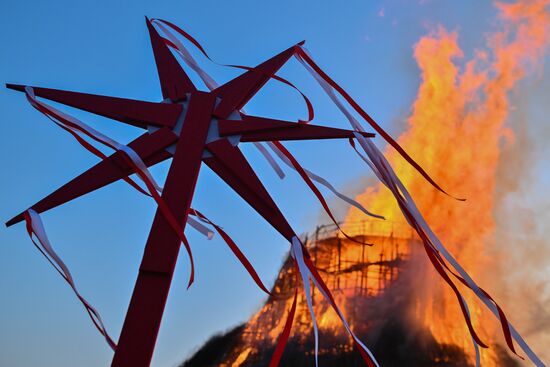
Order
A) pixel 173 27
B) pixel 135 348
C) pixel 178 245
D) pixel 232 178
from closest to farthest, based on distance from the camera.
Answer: pixel 135 348, pixel 178 245, pixel 232 178, pixel 173 27

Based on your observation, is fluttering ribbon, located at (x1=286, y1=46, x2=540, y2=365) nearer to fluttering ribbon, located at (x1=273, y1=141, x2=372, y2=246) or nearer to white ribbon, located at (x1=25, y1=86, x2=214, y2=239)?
fluttering ribbon, located at (x1=273, y1=141, x2=372, y2=246)

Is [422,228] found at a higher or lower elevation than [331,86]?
lower

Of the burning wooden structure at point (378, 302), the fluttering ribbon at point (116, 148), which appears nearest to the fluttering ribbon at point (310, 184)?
the fluttering ribbon at point (116, 148)

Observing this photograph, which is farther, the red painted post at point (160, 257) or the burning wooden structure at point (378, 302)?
the burning wooden structure at point (378, 302)

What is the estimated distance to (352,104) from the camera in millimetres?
9180

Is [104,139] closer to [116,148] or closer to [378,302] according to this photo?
[116,148]

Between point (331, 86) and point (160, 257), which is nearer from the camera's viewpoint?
point (160, 257)

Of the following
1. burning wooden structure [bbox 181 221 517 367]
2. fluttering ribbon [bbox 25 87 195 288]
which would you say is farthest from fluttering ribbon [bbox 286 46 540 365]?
burning wooden structure [bbox 181 221 517 367]

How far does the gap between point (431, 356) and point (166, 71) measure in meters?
30.0

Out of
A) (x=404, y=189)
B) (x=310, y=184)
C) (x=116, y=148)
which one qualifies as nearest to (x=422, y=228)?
(x=404, y=189)

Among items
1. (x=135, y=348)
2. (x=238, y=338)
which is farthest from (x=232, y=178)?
(x=238, y=338)

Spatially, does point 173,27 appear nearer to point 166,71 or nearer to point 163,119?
point 166,71

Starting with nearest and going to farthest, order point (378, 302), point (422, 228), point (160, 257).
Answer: point (160, 257), point (422, 228), point (378, 302)

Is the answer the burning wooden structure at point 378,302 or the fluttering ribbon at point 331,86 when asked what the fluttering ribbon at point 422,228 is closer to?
the fluttering ribbon at point 331,86
